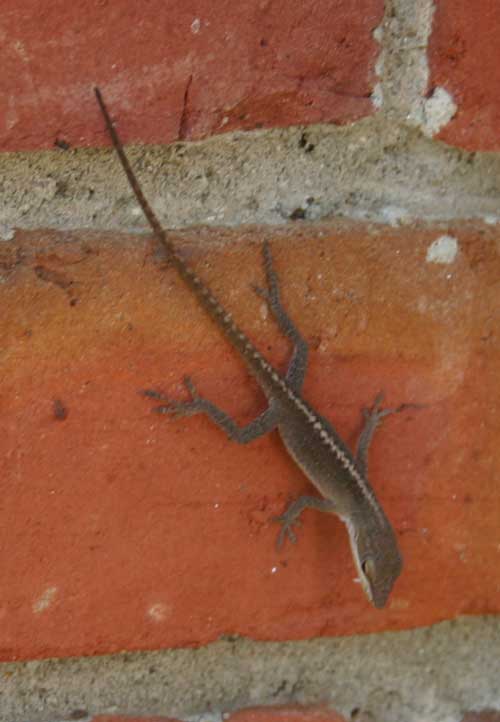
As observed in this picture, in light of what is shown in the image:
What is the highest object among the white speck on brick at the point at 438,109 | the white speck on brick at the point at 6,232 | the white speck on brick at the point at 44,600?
the white speck on brick at the point at 438,109

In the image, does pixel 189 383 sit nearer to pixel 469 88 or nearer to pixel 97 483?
pixel 97 483

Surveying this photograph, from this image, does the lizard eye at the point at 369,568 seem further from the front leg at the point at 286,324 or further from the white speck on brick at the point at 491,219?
the white speck on brick at the point at 491,219

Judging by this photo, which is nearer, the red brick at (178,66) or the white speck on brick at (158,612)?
the red brick at (178,66)

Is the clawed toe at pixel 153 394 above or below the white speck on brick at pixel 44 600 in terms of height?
above

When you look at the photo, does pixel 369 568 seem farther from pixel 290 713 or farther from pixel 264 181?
pixel 264 181

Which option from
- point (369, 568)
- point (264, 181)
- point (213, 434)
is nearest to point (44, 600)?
point (213, 434)

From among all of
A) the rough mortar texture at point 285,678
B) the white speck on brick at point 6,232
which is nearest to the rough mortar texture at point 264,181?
the white speck on brick at point 6,232

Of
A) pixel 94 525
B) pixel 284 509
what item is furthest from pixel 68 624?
pixel 284 509

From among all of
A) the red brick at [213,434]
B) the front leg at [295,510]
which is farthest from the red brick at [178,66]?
the front leg at [295,510]
